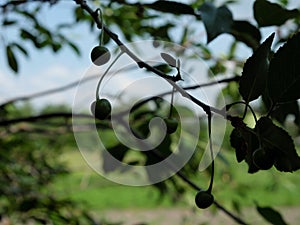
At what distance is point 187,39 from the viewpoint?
44.2 inches

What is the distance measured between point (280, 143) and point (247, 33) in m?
0.29

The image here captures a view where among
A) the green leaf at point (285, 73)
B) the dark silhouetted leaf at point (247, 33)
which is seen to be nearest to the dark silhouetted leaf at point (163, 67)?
the dark silhouetted leaf at point (247, 33)

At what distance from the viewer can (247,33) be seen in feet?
1.90

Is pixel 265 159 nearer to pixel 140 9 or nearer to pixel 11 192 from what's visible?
pixel 140 9

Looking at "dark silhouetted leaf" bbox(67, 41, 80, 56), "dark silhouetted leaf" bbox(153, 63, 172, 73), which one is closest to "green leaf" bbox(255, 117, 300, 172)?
"dark silhouetted leaf" bbox(153, 63, 172, 73)

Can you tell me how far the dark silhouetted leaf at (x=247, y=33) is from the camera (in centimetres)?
57

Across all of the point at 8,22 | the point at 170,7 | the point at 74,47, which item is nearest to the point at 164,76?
the point at 170,7

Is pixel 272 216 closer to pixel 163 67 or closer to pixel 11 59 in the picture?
pixel 163 67

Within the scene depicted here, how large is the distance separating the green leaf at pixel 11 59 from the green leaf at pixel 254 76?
55 centimetres

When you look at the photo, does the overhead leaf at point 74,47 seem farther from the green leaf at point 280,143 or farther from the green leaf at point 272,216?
the green leaf at point 280,143

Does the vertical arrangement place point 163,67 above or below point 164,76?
below

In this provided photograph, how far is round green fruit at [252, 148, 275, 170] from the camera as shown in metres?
0.31

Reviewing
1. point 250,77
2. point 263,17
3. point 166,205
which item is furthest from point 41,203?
point 166,205

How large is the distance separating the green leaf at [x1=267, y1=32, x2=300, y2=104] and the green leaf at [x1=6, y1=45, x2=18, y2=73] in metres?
0.56
